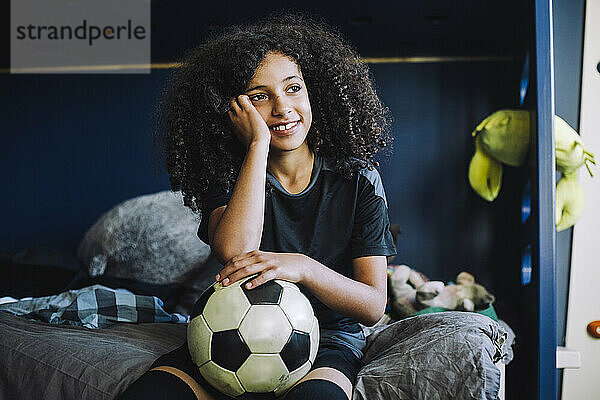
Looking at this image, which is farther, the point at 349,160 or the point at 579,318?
the point at 579,318

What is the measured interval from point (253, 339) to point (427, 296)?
0.96 m

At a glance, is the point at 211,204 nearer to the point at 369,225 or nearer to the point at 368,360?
the point at 369,225

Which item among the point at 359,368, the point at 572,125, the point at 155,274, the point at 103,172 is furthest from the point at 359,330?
the point at 103,172

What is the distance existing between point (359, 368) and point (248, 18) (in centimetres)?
147

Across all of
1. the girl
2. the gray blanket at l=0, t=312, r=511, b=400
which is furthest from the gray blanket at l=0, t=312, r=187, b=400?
the girl

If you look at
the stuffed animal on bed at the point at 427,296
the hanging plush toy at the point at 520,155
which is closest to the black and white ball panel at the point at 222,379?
the stuffed animal on bed at the point at 427,296

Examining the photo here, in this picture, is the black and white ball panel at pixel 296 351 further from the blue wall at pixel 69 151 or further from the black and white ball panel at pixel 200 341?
the blue wall at pixel 69 151

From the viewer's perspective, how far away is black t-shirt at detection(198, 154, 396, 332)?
49.8 inches

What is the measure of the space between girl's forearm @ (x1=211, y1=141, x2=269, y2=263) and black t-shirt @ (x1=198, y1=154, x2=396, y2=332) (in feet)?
0.33

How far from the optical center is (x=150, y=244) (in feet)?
7.30

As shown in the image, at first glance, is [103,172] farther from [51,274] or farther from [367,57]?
[367,57]

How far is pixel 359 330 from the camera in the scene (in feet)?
4.30

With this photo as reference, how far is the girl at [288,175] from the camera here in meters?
1.10

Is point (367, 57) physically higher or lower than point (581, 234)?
higher
